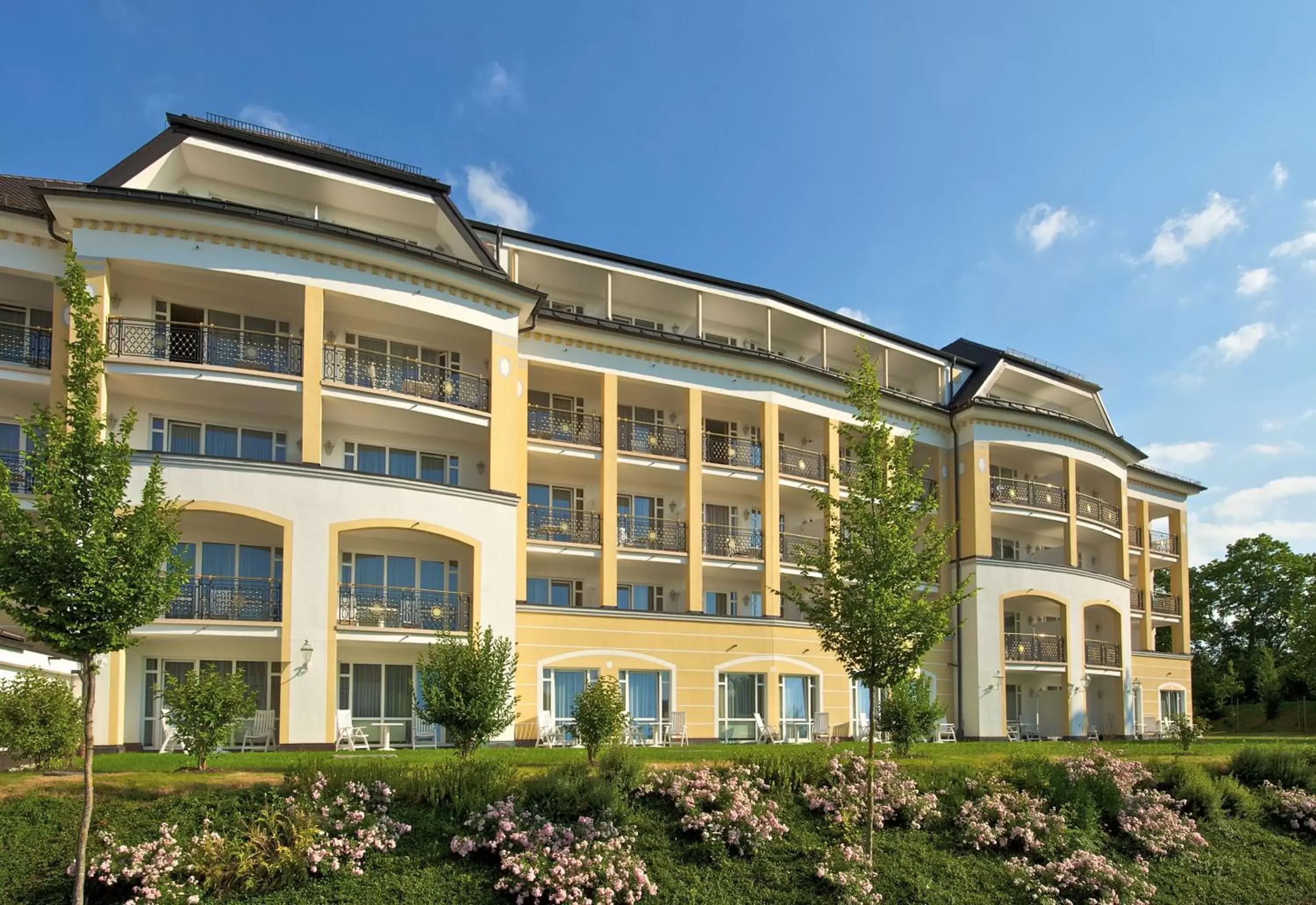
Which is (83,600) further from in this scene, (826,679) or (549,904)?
(826,679)

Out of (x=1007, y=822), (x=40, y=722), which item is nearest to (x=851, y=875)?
(x=1007, y=822)

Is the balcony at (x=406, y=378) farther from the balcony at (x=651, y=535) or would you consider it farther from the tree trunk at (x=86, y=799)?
the tree trunk at (x=86, y=799)

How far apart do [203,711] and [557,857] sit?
6232mm

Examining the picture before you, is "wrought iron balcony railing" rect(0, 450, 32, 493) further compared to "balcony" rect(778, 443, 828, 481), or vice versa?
"balcony" rect(778, 443, 828, 481)

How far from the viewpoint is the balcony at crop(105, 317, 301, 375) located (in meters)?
25.5

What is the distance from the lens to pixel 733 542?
35.5 metres

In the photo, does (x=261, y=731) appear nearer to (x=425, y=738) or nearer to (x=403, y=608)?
(x=425, y=738)

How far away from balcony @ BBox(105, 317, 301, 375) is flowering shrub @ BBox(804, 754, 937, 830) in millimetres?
16618

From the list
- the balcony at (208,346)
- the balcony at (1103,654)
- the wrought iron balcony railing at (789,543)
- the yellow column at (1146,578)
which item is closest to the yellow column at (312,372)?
the balcony at (208,346)

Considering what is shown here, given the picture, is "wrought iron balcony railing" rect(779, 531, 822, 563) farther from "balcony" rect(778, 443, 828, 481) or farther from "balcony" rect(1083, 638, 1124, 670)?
"balcony" rect(1083, 638, 1124, 670)

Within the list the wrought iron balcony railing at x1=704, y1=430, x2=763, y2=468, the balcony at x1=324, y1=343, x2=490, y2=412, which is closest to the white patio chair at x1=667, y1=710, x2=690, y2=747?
the wrought iron balcony railing at x1=704, y1=430, x2=763, y2=468

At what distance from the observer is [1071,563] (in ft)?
138

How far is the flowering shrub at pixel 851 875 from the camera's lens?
1463 cm

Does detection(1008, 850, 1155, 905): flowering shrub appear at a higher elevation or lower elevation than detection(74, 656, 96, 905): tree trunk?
lower
